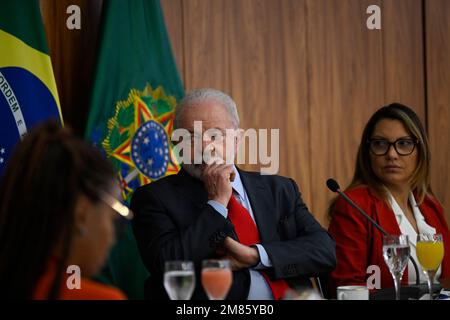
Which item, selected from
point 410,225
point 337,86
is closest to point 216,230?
point 410,225

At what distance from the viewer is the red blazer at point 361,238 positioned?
3152 millimetres

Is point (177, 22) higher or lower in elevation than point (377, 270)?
higher

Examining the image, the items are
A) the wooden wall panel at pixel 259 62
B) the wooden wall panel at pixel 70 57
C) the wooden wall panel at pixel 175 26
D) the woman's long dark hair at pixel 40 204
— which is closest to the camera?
the woman's long dark hair at pixel 40 204

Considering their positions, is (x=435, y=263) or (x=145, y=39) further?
(x=145, y=39)

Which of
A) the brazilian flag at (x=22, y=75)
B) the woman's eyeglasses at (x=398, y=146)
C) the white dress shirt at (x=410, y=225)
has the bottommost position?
the white dress shirt at (x=410, y=225)

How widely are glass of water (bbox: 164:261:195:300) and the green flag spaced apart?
5.64 ft

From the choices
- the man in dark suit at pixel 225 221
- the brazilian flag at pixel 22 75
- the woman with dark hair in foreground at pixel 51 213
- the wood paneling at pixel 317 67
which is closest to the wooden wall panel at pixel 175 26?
the wood paneling at pixel 317 67

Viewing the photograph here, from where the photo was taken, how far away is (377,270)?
3.17 meters

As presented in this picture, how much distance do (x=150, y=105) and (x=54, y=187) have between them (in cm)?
259

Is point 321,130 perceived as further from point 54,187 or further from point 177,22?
point 54,187

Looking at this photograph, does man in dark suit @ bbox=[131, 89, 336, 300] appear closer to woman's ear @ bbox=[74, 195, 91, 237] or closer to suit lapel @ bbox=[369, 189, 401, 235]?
suit lapel @ bbox=[369, 189, 401, 235]

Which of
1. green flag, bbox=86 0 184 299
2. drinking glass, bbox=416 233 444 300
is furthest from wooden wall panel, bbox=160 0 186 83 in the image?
drinking glass, bbox=416 233 444 300

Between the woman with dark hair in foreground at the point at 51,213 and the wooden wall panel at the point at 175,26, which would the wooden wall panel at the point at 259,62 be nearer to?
the wooden wall panel at the point at 175,26
